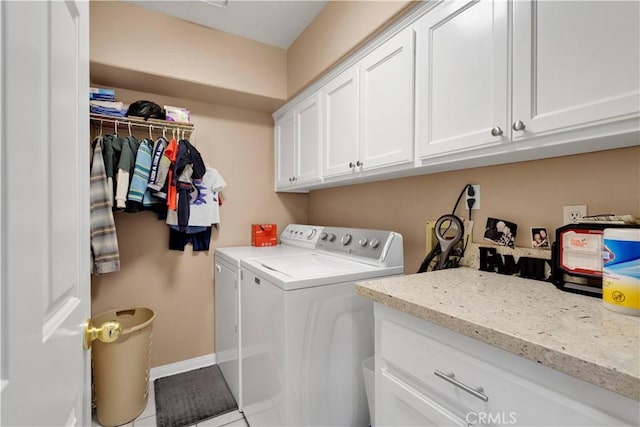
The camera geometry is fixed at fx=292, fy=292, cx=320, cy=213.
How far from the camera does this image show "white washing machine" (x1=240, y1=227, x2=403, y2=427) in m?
1.31

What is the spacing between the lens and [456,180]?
1.53 meters

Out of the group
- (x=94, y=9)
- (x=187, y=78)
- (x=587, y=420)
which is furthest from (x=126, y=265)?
(x=587, y=420)

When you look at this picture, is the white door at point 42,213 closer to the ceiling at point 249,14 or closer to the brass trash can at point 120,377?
the brass trash can at point 120,377

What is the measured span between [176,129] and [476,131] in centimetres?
205

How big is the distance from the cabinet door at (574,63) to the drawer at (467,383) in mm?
732

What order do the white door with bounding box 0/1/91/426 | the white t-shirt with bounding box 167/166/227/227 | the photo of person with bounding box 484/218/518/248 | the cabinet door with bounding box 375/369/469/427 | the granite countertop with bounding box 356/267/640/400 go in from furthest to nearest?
the white t-shirt with bounding box 167/166/227/227
the photo of person with bounding box 484/218/518/248
the cabinet door with bounding box 375/369/469/427
the granite countertop with bounding box 356/267/640/400
the white door with bounding box 0/1/91/426

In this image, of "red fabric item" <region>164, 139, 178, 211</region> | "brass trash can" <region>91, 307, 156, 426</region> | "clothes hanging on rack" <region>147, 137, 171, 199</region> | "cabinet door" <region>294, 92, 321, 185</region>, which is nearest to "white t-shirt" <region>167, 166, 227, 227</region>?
"red fabric item" <region>164, 139, 178, 211</region>

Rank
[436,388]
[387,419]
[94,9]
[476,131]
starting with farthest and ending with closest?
[94,9] → [476,131] → [387,419] → [436,388]

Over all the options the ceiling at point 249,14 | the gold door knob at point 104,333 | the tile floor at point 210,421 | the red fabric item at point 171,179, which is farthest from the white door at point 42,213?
the ceiling at point 249,14

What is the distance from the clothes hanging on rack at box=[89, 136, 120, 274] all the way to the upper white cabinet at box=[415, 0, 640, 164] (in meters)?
1.91

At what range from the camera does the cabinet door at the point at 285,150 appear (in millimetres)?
2453

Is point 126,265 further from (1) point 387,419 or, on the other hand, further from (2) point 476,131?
(2) point 476,131

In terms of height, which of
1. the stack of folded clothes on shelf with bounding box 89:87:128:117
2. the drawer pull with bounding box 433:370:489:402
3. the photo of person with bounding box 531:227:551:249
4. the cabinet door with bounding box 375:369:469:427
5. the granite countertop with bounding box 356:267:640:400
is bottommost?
the cabinet door with bounding box 375:369:469:427

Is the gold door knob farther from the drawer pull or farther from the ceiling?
the ceiling
